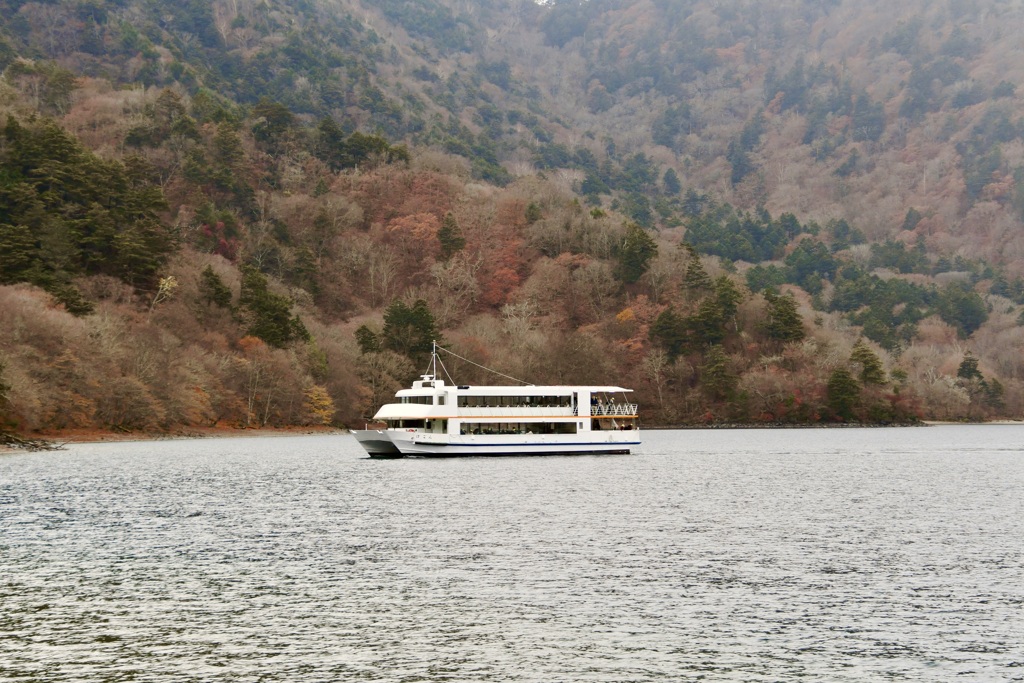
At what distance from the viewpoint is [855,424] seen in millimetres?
168750

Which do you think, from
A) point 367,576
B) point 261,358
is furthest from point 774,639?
point 261,358

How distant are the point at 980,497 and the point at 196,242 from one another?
133460 mm

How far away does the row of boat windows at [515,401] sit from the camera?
91625 millimetres

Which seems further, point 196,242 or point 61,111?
point 61,111

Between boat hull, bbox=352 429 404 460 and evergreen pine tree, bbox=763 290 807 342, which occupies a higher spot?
evergreen pine tree, bbox=763 290 807 342

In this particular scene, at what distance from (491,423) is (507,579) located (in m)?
56.9

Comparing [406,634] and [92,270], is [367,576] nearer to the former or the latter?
[406,634]

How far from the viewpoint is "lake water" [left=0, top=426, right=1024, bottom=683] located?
1009 inches

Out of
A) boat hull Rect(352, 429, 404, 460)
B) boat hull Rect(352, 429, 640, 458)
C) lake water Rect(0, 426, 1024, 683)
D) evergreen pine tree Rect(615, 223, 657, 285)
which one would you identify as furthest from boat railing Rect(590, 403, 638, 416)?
evergreen pine tree Rect(615, 223, 657, 285)

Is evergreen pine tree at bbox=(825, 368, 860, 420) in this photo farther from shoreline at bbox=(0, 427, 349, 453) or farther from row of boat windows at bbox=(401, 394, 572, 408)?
row of boat windows at bbox=(401, 394, 572, 408)

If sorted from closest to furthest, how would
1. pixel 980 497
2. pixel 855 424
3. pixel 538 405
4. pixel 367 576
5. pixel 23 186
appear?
pixel 367 576 < pixel 980 497 < pixel 538 405 < pixel 23 186 < pixel 855 424

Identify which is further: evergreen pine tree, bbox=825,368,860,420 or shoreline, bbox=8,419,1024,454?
evergreen pine tree, bbox=825,368,860,420

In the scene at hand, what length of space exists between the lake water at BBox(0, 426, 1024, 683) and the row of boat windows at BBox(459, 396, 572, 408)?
17.6 m

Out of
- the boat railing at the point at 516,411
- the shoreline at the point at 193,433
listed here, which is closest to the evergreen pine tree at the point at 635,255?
the shoreline at the point at 193,433
